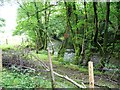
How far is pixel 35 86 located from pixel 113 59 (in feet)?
9.87

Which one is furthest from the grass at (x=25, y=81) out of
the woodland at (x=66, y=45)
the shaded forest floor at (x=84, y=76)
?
the shaded forest floor at (x=84, y=76)

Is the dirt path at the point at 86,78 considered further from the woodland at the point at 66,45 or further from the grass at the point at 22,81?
the grass at the point at 22,81

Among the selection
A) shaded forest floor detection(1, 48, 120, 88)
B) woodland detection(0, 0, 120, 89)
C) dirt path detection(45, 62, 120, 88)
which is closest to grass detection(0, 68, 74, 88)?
woodland detection(0, 0, 120, 89)

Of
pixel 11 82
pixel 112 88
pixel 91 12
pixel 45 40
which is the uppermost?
pixel 91 12

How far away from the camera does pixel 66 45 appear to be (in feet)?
24.4

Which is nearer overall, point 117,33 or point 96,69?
point 96,69

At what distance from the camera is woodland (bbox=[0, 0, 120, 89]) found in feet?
14.8

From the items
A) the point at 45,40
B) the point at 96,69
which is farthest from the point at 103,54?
the point at 45,40

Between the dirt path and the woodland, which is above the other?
the woodland

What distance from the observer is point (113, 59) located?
630 centimetres

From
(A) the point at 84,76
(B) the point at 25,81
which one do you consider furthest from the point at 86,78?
(B) the point at 25,81

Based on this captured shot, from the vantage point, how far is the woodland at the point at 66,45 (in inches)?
178

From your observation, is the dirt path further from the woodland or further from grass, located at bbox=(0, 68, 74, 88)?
grass, located at bbox=(0, 68, 74, 88)

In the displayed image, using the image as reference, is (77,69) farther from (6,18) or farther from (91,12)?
(6,18)
